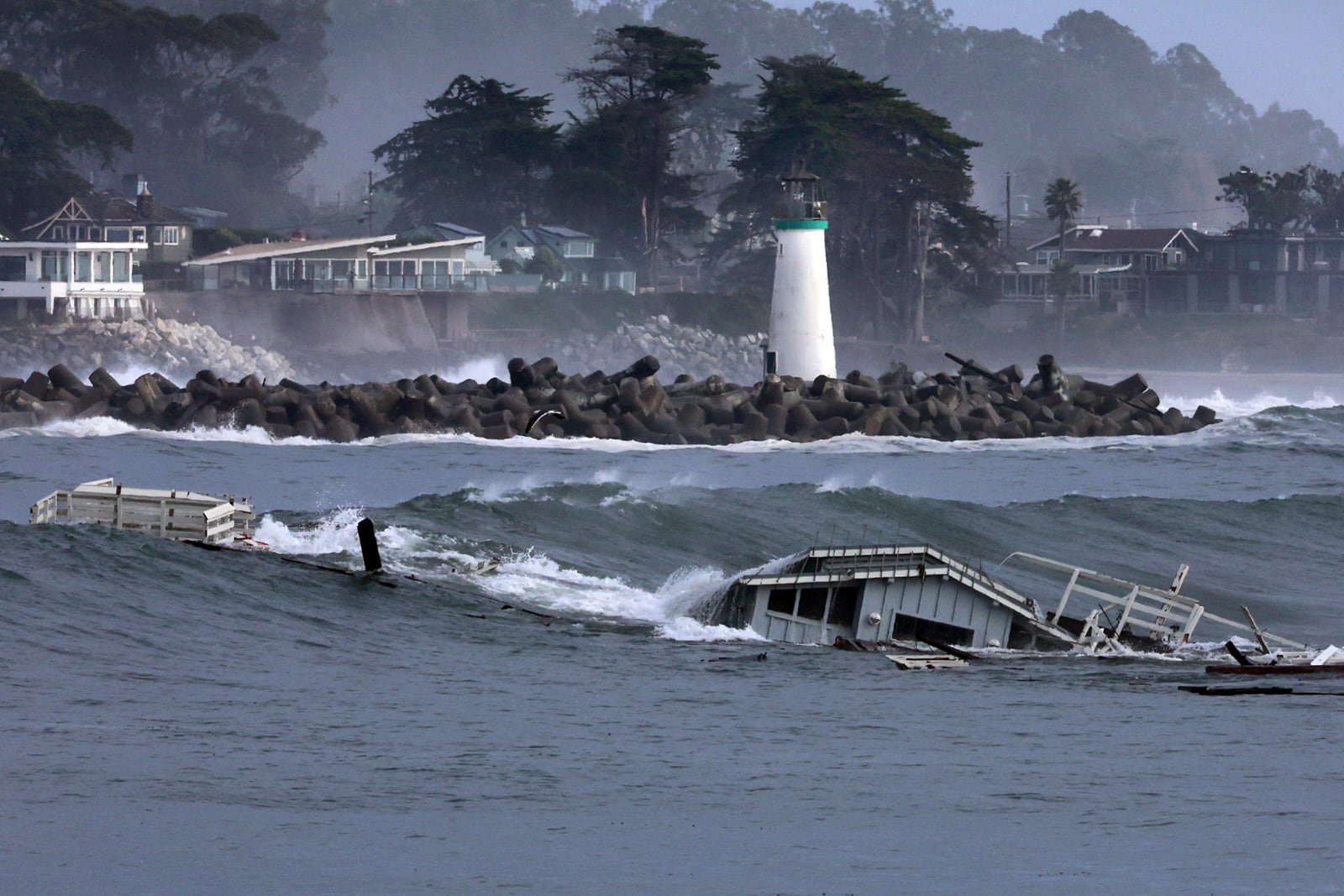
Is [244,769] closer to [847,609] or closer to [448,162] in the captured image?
[847,609]

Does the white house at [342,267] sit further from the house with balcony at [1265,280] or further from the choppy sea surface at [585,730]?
the choppy sea surface at [585,730]

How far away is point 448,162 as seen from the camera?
94312 millimetres

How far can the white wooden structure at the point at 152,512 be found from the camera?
72.6 feet

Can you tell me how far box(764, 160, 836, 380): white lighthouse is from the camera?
46781 millimetres

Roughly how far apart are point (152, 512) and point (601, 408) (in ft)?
70.2

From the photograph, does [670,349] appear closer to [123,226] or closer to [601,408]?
[123,226]

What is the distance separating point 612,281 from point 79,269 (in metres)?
25.1

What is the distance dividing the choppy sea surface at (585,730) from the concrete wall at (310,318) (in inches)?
1944

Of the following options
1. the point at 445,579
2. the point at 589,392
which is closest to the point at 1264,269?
the point at 589,392

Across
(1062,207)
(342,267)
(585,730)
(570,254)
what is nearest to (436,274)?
(342,267)

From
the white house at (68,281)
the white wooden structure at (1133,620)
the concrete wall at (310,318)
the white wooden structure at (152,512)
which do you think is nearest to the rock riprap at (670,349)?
the concrete wall at (310,318)

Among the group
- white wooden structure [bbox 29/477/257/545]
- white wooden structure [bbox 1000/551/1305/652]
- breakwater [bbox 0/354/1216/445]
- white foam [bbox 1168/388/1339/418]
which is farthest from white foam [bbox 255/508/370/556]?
white foam [bbox 1168/388/1339/418]

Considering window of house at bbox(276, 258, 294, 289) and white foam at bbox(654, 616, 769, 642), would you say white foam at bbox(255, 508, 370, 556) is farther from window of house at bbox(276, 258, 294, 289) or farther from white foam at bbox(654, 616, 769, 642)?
window of house at bbox(276, 258, 294, 289)

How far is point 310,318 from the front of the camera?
256 feet
